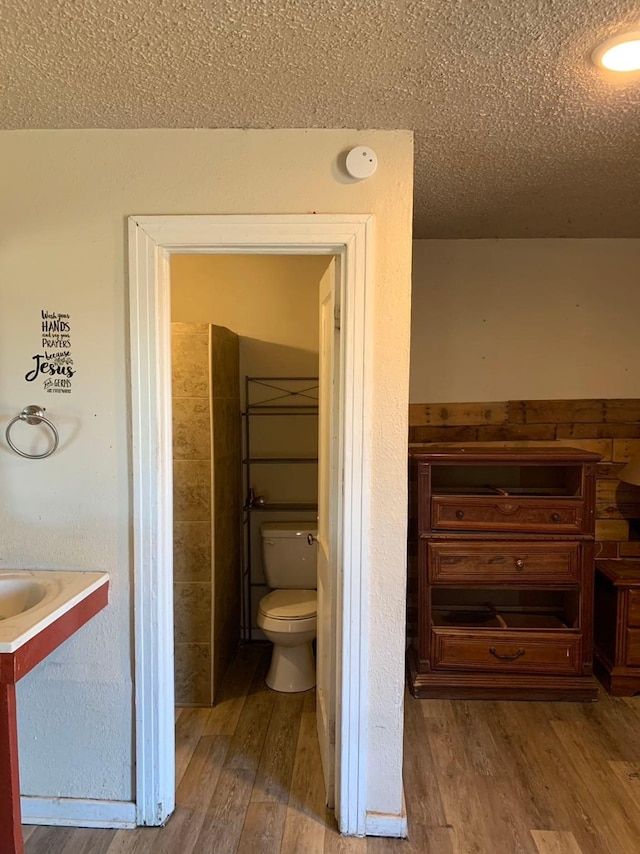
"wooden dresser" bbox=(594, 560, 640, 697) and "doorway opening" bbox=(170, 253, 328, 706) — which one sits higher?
"doorway opening" bbox=(170, 253, 328, 706)

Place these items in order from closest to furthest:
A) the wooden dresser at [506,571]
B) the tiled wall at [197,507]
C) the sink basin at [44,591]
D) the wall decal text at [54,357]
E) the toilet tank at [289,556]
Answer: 1. the sink basin at [44,591]
2. the wall decal text at [54,357]
3. the tiled wall at [197,507]
4. the wooden dresser at [506,571]
5. the toilet tank at [289,556]

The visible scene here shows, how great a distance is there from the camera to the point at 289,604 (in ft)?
8.94

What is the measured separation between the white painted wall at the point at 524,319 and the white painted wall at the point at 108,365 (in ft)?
4.59

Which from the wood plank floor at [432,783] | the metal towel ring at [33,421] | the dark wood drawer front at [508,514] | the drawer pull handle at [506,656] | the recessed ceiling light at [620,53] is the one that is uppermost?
the recessed ceiling light at [620,53]

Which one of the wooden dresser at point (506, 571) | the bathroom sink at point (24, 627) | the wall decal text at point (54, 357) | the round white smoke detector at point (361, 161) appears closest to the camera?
the bathroom sink at point (24, 627)

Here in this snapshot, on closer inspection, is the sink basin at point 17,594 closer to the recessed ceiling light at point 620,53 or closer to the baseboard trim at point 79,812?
the baseboard trim at point 79,812

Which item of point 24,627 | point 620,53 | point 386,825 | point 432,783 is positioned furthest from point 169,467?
point 620,53

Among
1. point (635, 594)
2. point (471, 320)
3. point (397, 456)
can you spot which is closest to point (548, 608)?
point (635, 594)

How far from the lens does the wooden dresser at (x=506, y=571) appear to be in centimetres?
257

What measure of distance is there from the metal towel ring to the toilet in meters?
1.09

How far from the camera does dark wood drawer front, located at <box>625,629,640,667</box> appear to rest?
2.59m

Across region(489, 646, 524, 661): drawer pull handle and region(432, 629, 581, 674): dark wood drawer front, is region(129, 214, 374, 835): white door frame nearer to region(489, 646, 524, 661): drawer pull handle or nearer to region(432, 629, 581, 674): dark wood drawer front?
region(432, 629, 581, 674): dark wood drawer front

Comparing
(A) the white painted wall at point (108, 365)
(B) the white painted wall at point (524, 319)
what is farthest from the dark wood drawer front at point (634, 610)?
(A) the white painted wall at point (108, 365)

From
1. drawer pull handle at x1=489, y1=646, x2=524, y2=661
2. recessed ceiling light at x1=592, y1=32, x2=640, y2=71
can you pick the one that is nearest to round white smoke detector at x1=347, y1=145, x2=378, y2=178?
recessed ceiling light at x1=592, y1=32, x2=640, y2=71
